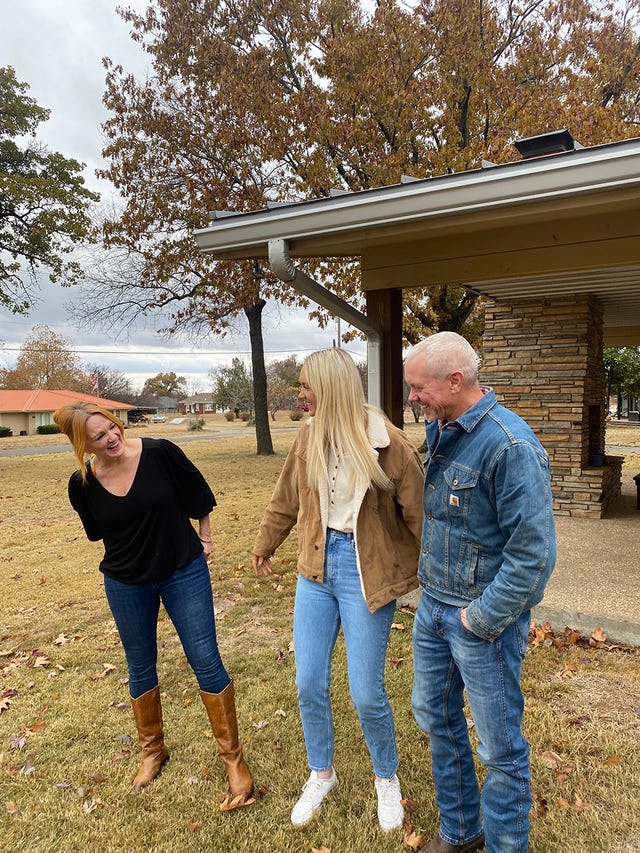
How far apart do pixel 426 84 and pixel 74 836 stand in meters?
11.6

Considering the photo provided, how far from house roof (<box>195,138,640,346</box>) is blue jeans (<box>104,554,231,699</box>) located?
223cm

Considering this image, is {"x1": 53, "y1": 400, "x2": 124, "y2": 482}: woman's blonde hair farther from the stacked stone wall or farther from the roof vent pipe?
the stacked stone wall

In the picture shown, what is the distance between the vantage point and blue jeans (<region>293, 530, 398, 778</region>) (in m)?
2.04

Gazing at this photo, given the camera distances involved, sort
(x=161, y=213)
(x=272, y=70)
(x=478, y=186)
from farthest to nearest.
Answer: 1. (x=161, y=213)
2. (x=272, y=70)
3. (x=478, y=186)

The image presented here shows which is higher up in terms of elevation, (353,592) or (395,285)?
(395,285)

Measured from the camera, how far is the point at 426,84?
10.2 m

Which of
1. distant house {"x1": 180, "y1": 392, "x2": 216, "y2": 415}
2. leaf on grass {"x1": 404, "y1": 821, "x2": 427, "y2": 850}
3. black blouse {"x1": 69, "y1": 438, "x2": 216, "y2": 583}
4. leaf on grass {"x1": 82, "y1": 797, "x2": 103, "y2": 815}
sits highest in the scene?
black blouse {"x1": 69, "y1": 438, "x2": 216, "y2": 583}

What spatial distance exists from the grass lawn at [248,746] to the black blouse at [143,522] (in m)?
1.02

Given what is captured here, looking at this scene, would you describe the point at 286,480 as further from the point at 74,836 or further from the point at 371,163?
the point at 371,163

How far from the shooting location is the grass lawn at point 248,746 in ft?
7.30

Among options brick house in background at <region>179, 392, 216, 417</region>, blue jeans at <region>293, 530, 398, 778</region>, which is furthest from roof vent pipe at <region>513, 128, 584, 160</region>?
brick house in background at <region>179, 392, 216, 417</region>

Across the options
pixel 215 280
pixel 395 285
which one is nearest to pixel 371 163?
pixel 215 280

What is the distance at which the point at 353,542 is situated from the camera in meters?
2.09

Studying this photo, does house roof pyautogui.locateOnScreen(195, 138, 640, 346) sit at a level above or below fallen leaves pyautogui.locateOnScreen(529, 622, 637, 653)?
above
